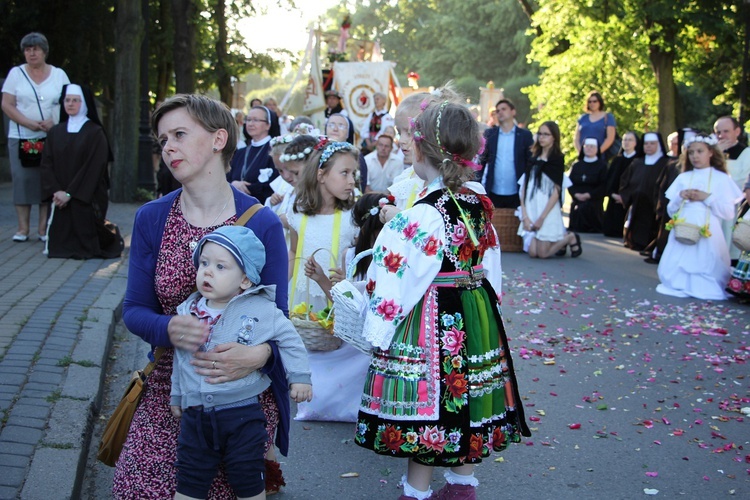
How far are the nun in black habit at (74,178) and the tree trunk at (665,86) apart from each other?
651 inches

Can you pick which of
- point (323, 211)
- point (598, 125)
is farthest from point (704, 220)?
point (598, 125)

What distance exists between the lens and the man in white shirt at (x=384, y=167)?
1188 centimetres

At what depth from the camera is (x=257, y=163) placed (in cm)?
907

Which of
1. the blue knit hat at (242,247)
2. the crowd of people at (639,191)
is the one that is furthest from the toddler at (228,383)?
the crowd of people at (639,191)

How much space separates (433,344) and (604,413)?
2419 millimetres

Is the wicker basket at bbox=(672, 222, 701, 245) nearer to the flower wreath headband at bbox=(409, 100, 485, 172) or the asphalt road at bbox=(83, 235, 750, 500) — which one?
the asphalt road at bbox=(83, 235, 750, 500)

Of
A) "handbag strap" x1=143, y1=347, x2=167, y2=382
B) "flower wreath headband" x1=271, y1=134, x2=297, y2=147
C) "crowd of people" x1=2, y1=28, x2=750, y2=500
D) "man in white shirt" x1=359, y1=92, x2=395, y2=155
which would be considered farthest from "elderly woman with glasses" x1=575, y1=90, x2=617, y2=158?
"handbag strap" x1=143, y1=347, x2=167, y2=382

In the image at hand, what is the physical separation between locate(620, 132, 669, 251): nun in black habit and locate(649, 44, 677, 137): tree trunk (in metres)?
8.01

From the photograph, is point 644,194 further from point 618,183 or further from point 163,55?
point 163,55

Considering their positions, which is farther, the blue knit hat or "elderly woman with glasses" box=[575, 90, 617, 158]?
"elderly woman with glasses" box=[575, 90, 617, 158]

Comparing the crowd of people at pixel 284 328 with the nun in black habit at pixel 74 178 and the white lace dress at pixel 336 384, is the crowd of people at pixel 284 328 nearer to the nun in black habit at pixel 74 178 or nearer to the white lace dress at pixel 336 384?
the white lace dress at pixel 336 384

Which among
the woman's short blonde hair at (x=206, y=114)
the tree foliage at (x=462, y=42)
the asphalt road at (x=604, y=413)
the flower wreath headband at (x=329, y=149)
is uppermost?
the tree foliage at (x=462, y=42)

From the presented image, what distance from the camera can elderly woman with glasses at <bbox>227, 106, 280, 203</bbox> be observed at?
8.93 m

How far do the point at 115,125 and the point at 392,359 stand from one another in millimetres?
13477
